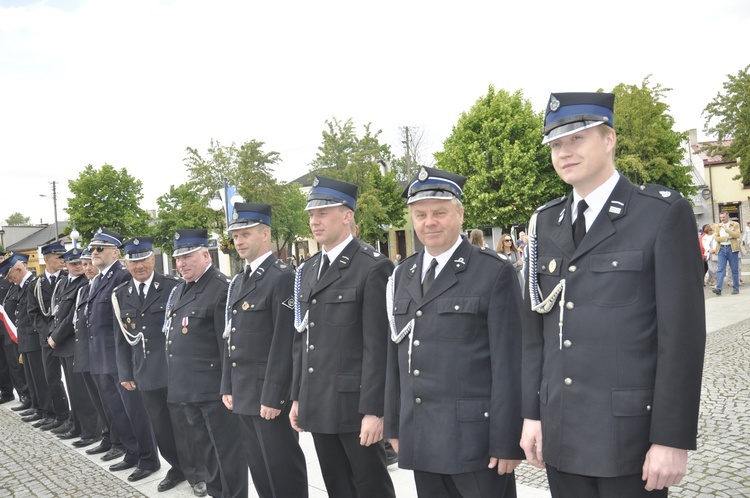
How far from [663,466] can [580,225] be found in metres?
0.94

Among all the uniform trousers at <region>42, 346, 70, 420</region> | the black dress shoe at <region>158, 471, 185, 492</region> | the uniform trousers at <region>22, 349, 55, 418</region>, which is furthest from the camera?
the uniform trousers at <region>22, 349, 55, 418</region>

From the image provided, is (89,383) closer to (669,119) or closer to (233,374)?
(233,374)

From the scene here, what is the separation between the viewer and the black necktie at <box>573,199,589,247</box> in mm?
2346

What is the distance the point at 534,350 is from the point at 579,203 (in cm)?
66

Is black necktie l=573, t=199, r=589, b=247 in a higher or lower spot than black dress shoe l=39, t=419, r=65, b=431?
higher

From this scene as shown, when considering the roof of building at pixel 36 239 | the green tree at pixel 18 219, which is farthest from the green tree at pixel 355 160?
the green tree at pixel 18 219

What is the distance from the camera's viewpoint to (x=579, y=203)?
2389 millimetres

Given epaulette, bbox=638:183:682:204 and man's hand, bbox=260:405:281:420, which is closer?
epaulette, bbox=638:183:682:204

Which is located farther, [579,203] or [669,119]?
[669,119]

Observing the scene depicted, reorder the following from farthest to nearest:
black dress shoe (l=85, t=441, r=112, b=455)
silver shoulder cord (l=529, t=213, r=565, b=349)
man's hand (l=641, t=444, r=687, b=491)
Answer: black dress shoe (l=85, t=441, r=112, b=455)
silver shoulder cord (l=529, t=213, r=565, b=349)
man's hand (l=641, t=444, r=687, b=491)

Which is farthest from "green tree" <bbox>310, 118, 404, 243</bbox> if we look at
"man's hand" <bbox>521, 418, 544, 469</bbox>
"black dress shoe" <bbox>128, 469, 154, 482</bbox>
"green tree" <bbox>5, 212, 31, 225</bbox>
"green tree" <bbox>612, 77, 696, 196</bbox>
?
"green tree" <bbox>5, 212, 31, 225</bbox>

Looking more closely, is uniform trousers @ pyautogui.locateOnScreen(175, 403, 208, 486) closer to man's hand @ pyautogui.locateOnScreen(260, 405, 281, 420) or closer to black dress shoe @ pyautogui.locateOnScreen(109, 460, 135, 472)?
black dress shoe @ pyautogui.locateOnScreen(109, 460, 135, 472)

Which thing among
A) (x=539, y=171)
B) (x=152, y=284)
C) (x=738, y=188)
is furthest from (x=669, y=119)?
(x=152, y=284)

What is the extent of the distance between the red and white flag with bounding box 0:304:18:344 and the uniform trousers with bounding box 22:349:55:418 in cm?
62
